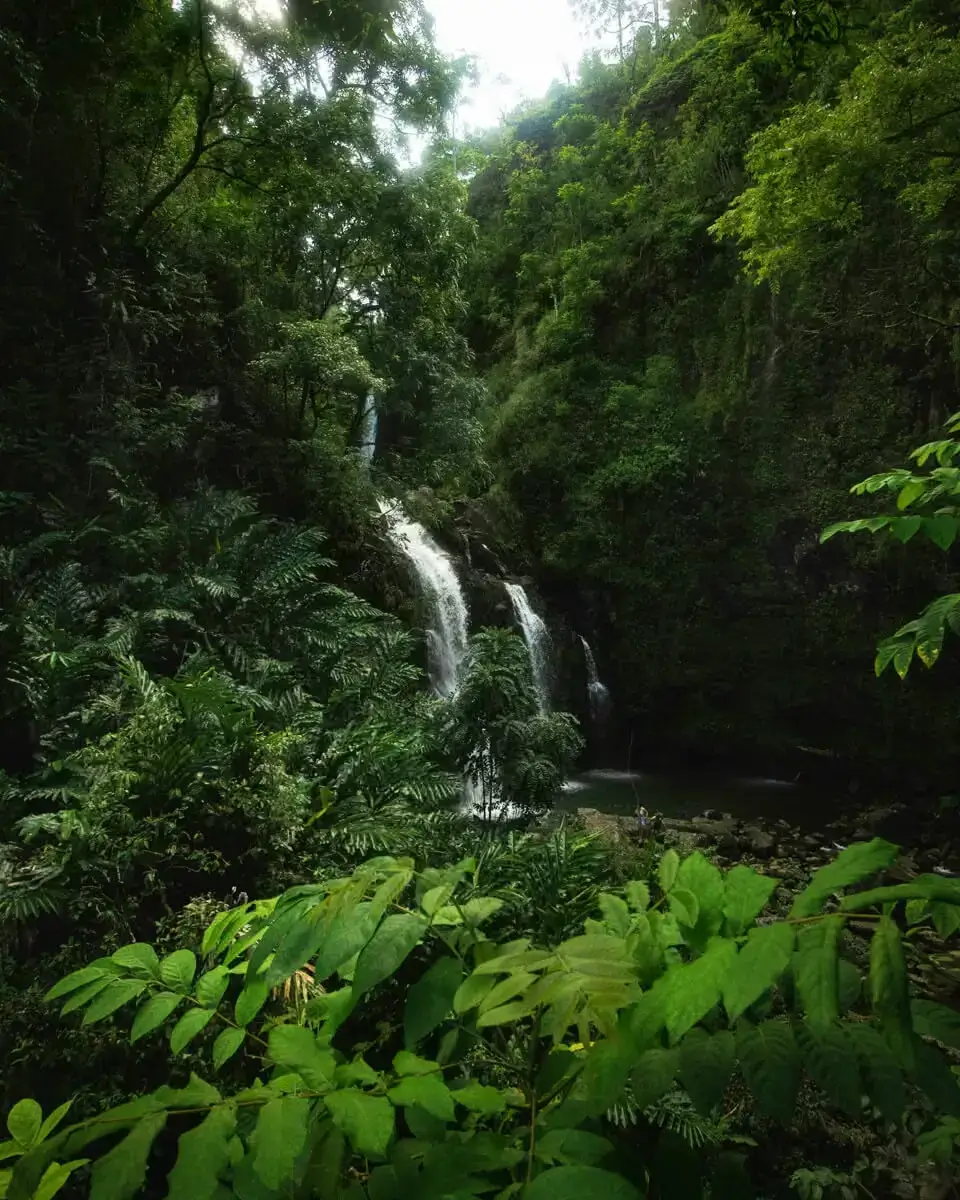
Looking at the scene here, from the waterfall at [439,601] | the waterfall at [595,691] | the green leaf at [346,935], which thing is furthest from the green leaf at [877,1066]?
the waterfall at [595,691]

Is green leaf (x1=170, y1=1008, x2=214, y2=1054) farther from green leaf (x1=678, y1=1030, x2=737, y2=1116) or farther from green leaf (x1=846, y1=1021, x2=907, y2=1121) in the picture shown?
green leaf (x1=846, y1=1021, x2=907, y2=1121)

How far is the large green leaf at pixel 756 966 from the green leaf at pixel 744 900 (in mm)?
36

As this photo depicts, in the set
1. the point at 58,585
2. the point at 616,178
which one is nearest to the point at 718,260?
the point at 616,178

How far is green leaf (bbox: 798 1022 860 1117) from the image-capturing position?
0.69m

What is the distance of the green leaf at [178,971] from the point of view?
1.06 m

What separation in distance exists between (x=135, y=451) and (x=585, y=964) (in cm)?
750

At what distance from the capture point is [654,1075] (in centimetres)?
74

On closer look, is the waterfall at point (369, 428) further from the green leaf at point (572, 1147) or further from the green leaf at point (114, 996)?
the green leaf at point (572, 1147)

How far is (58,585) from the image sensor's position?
5.53m

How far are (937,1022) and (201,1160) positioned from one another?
0.83 metres

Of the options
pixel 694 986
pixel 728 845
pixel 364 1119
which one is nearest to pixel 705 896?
pixel 694 986

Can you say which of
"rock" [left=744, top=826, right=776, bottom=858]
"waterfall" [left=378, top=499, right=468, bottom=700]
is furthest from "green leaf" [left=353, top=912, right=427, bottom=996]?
"waterfall" [left=378, top=499, right=468, bottom=700]

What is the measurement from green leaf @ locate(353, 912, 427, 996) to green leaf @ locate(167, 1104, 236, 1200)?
20cm

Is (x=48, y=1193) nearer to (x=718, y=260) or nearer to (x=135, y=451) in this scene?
(x=135, y=451)
